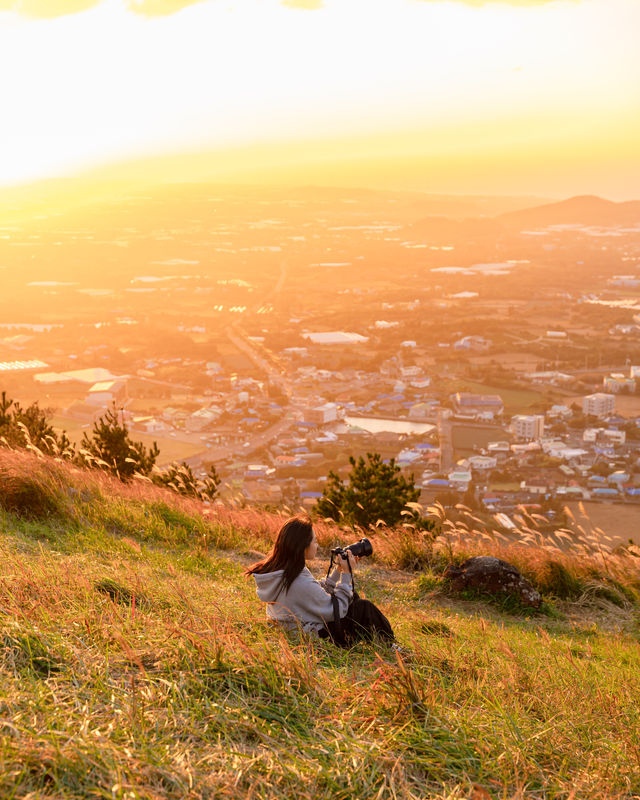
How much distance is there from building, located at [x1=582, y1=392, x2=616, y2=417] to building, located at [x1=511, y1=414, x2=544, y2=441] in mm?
4506

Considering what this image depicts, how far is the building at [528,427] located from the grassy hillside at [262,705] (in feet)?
90.1

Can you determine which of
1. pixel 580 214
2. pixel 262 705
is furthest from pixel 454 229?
pixel 262 705

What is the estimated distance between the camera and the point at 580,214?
15650 centimetres

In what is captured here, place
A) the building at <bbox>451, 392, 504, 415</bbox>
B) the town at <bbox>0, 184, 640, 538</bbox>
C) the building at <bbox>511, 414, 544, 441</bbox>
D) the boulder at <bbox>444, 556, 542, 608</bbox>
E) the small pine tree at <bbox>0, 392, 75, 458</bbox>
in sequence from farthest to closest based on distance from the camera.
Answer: the building at <bbox>451, 392, 504, 415</bbox>
the building at <bbox>511, 414, 544, 441</bbox>
the town at <bbox>0, 184, 640, 538</bbox>
the small pine tree at <bbox>0, 392, 75, 458</bbox>
the boulder at <bbox>444, 556, 542, 608</bbox>

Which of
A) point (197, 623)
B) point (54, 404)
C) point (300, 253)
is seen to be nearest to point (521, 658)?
point (197, 623)

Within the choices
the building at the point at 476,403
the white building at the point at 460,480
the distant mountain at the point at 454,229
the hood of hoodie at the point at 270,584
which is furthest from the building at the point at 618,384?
the distant mountain at the point at 454,229

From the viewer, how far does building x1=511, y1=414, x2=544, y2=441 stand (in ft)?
104

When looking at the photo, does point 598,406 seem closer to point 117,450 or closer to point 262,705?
point 117,450

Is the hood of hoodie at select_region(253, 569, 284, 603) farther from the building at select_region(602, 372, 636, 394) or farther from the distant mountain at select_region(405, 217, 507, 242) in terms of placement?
the distant mountain at select_region(405, 217, 507, 242)

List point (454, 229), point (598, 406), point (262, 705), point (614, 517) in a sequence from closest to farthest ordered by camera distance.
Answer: point (262, 705), point (614, 517), point (598, 406), point (454, 229)

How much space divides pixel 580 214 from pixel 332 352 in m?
125

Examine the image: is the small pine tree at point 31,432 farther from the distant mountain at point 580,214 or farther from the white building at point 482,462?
the distant mountain at point 580,214

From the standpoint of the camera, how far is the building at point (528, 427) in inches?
1250

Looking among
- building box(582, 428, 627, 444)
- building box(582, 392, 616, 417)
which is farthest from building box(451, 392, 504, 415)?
building box(582, 428, 627, 444)
